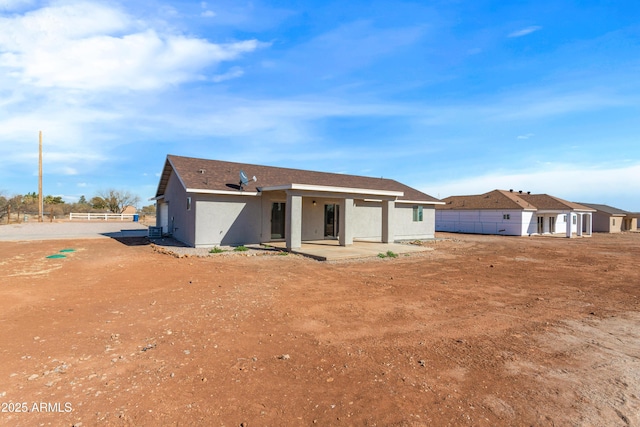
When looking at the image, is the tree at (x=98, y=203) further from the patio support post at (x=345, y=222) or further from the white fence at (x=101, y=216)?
the patio support post at (x=345, y=222)

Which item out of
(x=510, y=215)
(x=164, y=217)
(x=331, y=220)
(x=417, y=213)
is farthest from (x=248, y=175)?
(x=510, y=215)

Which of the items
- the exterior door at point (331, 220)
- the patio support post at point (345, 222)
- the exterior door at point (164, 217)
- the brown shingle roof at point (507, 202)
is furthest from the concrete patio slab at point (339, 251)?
the brown shingle roof at point (507, 202)

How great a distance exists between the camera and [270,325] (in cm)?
561

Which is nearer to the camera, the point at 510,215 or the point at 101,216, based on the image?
the point at 510,215

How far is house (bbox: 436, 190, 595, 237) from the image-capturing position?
31.5 m

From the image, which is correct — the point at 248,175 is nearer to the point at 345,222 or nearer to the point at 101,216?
the point at 345,222

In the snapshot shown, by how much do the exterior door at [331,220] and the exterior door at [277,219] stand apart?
8.75 ft

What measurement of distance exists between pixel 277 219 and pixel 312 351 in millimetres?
13572

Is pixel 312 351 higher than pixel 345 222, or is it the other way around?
pixel 345 222

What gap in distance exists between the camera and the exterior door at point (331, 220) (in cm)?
1942

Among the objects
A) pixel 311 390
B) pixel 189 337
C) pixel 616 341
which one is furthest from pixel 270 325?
pixel 616 341

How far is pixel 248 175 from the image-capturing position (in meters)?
19.0

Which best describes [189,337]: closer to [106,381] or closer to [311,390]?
[106,381]

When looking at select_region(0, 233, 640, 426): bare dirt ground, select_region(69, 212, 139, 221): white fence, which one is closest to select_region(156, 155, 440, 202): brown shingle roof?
select_region(0, 233, 640, 426): bare dirt ground
